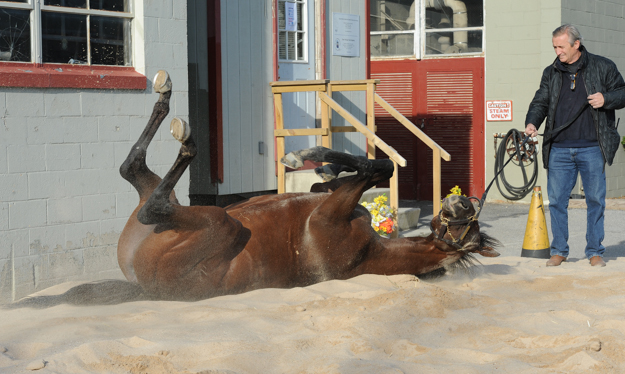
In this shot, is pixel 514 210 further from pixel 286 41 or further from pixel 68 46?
pixel 68 46

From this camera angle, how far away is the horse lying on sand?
12.1 ft

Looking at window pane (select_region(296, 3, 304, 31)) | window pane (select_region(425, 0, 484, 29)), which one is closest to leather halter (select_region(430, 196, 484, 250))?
window pane (select_region(296, 3, 304, 31))

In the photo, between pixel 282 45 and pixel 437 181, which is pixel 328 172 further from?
pixel 282 45

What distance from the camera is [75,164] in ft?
17.4

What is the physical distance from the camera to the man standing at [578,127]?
539 centimetres

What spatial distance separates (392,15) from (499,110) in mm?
2784

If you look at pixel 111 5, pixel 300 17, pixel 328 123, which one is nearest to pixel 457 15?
pixel 300 17

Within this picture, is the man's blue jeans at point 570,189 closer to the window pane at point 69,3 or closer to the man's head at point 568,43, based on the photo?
the man's head at point 568,43

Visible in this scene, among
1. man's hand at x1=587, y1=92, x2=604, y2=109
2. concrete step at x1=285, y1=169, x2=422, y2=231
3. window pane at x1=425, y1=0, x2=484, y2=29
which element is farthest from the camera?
Result: window pane at x1=425, y1=0, x2=484, y2=29

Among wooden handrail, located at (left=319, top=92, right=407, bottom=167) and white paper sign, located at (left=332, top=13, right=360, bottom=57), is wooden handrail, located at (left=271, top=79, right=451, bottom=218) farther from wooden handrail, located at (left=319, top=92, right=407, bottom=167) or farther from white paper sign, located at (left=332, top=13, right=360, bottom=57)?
white paper sign, located at (left=332, top=13, right=360, bottom=57)

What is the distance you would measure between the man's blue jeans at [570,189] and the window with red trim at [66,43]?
146 inches

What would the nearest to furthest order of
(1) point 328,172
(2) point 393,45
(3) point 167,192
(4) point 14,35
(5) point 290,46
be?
(3) point 167,192, (1) point 328,172, (4) point 14,35, (5) point 290,46, (2) point 393,45

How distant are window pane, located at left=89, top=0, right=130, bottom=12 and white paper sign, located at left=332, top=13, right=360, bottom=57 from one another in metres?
3.48

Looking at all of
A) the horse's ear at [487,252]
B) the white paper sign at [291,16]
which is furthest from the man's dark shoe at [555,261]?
the white paper sign at [291,16]
